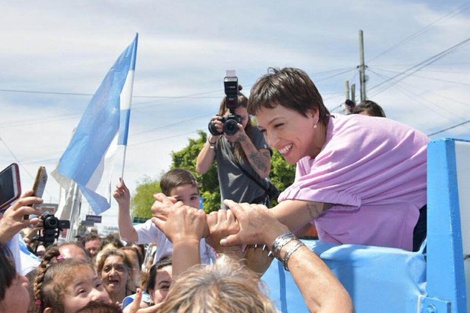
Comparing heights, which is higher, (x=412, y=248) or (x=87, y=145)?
(x=87, y=145)

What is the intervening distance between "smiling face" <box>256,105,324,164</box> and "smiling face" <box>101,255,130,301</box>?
3.61 metres

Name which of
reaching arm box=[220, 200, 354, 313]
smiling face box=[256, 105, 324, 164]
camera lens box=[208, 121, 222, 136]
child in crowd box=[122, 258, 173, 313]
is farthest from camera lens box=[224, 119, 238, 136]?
reaching arm box=[220, 200, 354, 313]

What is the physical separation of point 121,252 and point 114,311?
11.2ft

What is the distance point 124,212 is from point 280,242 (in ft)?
8.36

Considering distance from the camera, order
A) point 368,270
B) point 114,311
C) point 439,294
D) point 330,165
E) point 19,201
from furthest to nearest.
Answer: point 19,201 → point 114,311 → point 330,165 → point 368,270 → point 439,294

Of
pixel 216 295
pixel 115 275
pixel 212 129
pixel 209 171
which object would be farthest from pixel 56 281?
pixel 209 171

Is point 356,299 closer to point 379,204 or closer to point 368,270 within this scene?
point 368,270

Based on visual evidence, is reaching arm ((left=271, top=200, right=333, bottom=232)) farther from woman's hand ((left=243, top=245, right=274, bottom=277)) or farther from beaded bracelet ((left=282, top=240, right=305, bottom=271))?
beaded bracelet ((left=282, top=240, right=305, bottom=271))

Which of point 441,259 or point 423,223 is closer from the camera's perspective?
point 441,259

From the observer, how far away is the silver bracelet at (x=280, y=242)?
1.81 m

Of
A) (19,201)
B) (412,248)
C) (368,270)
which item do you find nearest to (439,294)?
(368,270)

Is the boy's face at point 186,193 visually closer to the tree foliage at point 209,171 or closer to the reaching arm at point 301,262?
the reaching arm at point 301,262

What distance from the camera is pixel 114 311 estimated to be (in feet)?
8.61

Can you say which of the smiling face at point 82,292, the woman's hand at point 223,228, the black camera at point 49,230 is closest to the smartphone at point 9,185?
the smiling face at point 82,292
